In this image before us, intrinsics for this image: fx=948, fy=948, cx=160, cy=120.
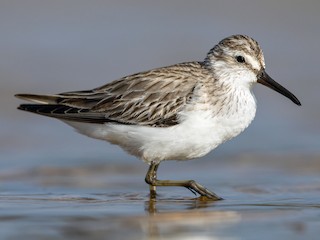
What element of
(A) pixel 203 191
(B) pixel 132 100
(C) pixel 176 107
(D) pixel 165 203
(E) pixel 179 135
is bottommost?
(D) pixel 165 203

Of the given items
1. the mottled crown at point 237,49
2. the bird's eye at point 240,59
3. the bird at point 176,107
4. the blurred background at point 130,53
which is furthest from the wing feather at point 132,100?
the blurred background at point 130,53

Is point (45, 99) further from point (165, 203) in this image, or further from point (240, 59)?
point (240, 59)

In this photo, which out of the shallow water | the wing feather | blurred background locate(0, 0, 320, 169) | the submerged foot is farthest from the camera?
blurred background locate(0, 0, 320, 169)

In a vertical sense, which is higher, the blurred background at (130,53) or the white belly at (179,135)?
the blurred background at (130,53)

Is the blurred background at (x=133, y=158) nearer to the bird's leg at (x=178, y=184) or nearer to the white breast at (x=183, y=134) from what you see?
the bird's leg at (x=178, y=184)

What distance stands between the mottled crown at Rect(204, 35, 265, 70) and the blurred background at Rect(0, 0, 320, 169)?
2463 mm

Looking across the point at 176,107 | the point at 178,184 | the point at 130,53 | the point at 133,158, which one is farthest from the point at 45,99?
the point at 130,53

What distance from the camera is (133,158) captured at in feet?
40.5

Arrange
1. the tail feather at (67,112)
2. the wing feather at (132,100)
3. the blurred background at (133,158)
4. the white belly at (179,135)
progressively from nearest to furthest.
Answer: the blurred background at (133,158) < the white belly at (179,135) < the wing feather at (132,100) < the tail feather at (67,112)

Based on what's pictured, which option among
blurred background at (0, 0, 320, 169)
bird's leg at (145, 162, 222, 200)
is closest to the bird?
Answer: bird's leg at (145, 162, 222, 200)

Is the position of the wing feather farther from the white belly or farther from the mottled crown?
the mottled crown

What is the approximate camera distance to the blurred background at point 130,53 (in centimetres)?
1307

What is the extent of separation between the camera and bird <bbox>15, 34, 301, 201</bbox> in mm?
9805

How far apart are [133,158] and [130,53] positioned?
497 cm
